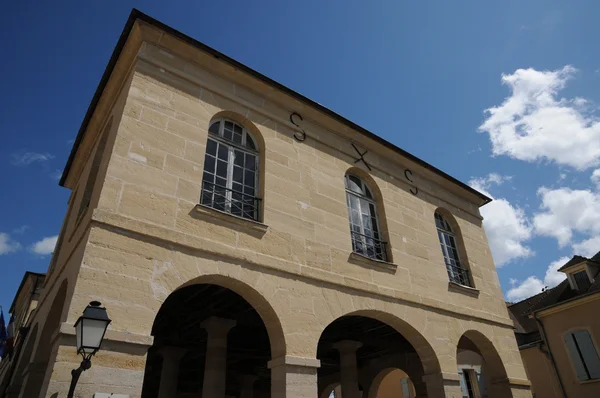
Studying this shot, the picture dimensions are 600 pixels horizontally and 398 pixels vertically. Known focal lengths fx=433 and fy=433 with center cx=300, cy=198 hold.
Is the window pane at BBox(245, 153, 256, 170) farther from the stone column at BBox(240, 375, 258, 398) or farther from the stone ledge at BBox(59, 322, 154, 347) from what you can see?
the stone column at BBox(240, 375, 258, 398)

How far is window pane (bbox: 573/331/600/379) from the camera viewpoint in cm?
1383

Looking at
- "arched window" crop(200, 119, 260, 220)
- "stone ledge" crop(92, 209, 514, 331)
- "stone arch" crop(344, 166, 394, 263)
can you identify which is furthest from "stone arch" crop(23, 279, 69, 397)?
"stone arch" crop(344, 166, 394, 263)

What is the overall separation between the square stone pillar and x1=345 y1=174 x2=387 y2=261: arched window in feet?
6.87

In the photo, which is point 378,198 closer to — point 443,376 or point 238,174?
point 238,174

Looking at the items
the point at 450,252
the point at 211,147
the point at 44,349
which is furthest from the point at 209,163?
the point at 450,252

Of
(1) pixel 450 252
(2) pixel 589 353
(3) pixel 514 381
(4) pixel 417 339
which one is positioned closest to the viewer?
(4) pixel 417 339

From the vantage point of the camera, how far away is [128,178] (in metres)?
5.29

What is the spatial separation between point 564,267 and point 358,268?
1300cm

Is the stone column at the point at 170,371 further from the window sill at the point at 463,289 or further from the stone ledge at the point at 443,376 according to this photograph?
the window sill at the point at 463,289

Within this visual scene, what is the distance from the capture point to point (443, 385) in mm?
6980

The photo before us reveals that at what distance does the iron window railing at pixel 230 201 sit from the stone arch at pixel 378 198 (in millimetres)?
2431

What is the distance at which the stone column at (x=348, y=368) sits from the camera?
960 cm

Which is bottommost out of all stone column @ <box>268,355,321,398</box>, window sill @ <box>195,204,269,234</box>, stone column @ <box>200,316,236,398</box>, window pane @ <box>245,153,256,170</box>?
stone column @ <box>268,355,321,398</box>

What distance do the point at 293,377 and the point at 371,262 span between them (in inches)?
98.6
